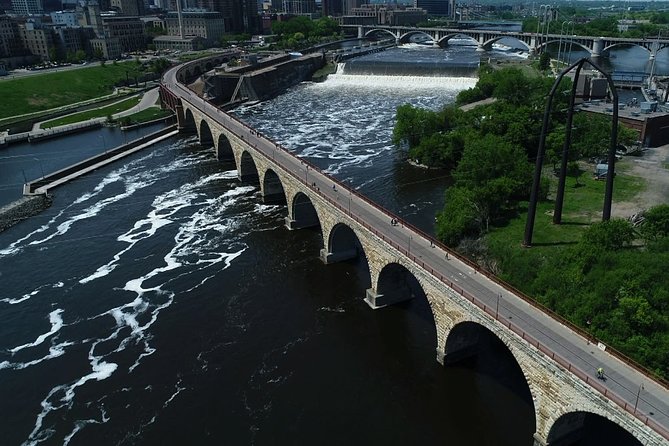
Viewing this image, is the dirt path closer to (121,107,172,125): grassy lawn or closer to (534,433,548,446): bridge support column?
(534,433,548,446): bridge support column

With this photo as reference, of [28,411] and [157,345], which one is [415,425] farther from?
[28,411]

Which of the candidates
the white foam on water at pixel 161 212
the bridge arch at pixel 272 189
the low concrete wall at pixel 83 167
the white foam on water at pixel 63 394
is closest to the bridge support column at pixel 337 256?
the bridge arch at pixel 272 189

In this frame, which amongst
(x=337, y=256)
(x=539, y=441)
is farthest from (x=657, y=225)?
(x=337, y=256)

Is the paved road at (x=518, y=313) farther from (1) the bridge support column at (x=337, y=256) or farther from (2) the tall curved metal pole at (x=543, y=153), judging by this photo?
(2) the tall curved metal pole at (x=543, y=153)

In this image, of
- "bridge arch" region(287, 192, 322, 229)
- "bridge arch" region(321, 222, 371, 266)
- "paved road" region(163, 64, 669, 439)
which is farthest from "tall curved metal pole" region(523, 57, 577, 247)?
"bridge arch" region(287, 192, 322, 229)

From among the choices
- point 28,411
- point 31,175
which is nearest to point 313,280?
point 28,411

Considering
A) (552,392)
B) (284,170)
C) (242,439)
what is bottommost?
(242,439)

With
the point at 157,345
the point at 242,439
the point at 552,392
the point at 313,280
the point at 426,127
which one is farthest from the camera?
the point at 426,127
